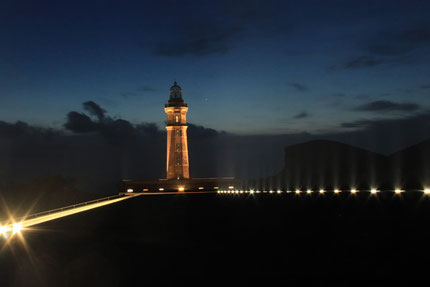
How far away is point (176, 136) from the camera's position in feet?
383

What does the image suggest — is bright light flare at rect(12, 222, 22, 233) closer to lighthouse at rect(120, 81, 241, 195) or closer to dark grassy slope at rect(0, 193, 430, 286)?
dark grassy slope at rect(0, 193, 430, 286)

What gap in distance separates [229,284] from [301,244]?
7.48 m

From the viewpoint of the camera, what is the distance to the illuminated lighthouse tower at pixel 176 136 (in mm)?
114775

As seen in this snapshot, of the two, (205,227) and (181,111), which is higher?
(181,111)

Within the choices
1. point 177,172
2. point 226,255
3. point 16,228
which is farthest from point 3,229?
point 177,172

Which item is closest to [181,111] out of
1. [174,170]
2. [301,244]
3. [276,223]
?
[174,170]

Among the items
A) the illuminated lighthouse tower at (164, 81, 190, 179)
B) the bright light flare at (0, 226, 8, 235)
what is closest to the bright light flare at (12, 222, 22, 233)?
the bright light flare at (0, 226, 8, 235)

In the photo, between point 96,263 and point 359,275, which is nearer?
point 359,275

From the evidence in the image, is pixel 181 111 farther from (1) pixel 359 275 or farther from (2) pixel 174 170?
(1) pixel 359 275

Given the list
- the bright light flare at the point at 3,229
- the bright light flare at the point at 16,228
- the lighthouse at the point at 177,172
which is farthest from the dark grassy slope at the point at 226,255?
the lighthouse at the point at 177,172

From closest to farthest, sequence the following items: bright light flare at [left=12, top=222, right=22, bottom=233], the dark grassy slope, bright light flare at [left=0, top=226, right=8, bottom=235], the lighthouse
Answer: the dark grassy slope → bright light flare at [left=0, top=226, right=8, bottom=235] → bright light flare at [left=12, top=222, right=22, bottom=233] → the lighthouse

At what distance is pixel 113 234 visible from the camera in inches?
956

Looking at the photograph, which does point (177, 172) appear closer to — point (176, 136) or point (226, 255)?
point (176, 136)

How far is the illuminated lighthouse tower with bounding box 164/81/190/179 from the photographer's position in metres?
115
